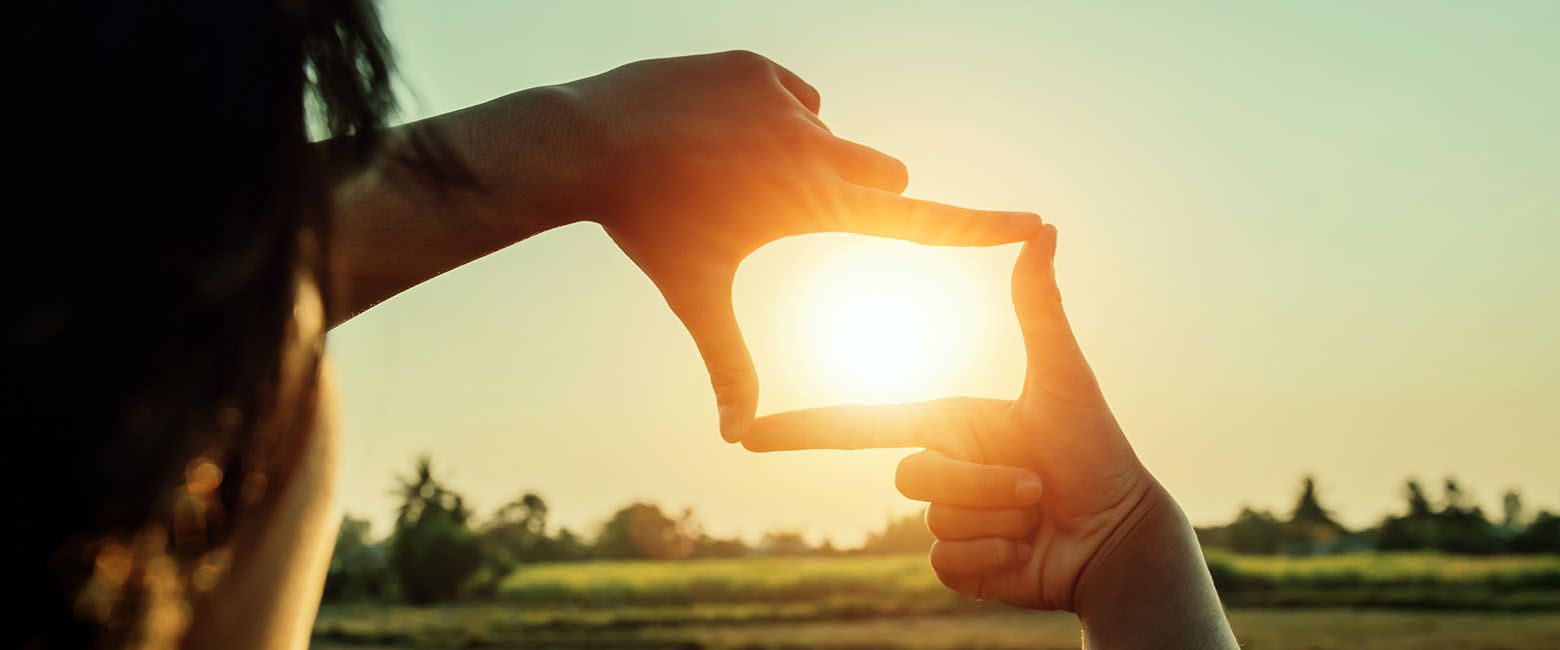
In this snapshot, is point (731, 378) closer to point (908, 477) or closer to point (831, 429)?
point (831, 429)

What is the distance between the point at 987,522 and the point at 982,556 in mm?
54

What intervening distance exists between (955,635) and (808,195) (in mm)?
17967

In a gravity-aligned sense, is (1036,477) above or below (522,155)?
below

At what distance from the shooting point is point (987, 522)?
1.48m

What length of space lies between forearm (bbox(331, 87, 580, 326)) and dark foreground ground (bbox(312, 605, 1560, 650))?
16641 millimetres

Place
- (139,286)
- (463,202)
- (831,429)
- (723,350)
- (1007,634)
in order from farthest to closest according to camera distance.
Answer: (1007,634) < (831,429) < (723,350) < (463,202) < (139,286)

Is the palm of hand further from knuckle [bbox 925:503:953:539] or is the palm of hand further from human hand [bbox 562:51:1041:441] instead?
human hand [bbox 562:51:1041:441]

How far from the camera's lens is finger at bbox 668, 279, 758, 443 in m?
1.31

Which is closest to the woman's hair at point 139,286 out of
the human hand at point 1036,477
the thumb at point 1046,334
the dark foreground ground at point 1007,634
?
the human hand at point 1036,477

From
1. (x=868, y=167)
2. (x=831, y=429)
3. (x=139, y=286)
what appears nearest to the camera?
(x=139, y=286)

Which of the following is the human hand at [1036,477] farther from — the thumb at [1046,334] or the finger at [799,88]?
the finger at [799,88]

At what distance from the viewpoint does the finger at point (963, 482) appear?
56.6 inches

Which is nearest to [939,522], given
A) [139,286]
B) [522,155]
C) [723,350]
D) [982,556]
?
[982,556]

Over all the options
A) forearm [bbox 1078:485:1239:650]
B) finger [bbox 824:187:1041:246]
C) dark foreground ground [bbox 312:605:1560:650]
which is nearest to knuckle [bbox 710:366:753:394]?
finger [bbox 824:187:1041:246]
